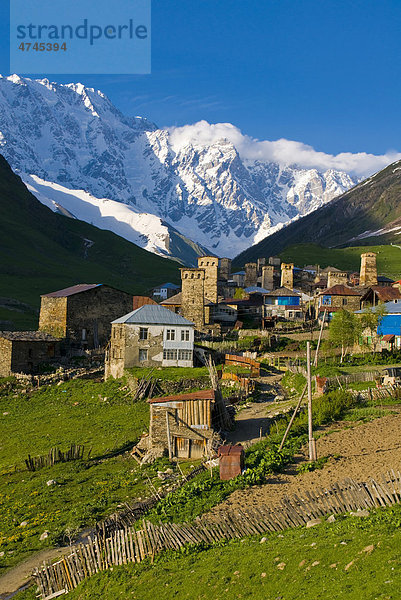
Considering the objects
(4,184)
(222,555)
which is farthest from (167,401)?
(4,184)

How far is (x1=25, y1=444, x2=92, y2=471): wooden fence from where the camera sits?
2736cm

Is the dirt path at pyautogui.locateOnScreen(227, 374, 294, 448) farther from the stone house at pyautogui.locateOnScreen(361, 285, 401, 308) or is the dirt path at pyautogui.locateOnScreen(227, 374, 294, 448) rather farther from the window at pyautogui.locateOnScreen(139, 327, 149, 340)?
the stone house at pyautogui.locateOnScreen(361, 285, 401, 308)

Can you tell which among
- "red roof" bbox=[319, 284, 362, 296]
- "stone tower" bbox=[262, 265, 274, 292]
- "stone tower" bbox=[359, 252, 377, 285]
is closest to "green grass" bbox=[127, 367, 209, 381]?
"red roof" bbox=[319, 284, 362, 296]

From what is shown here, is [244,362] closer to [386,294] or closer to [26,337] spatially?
[26,337]

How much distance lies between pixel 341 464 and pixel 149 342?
26358 millimetres

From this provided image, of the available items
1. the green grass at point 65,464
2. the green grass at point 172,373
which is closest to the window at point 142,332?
the green grass at point 172,373

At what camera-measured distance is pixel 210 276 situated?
3078 inches

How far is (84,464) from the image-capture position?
27.2m

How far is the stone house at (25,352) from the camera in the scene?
1933 inches

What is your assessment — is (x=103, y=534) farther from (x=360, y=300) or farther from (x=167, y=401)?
(x=360, y=300)

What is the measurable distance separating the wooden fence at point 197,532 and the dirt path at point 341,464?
2.41 m

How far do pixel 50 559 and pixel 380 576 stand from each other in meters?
10.7

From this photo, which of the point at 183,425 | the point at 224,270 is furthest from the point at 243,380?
the point at 224,270

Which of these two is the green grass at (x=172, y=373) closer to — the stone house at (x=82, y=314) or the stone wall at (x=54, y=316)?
the stone house at (x=82, y=314)
